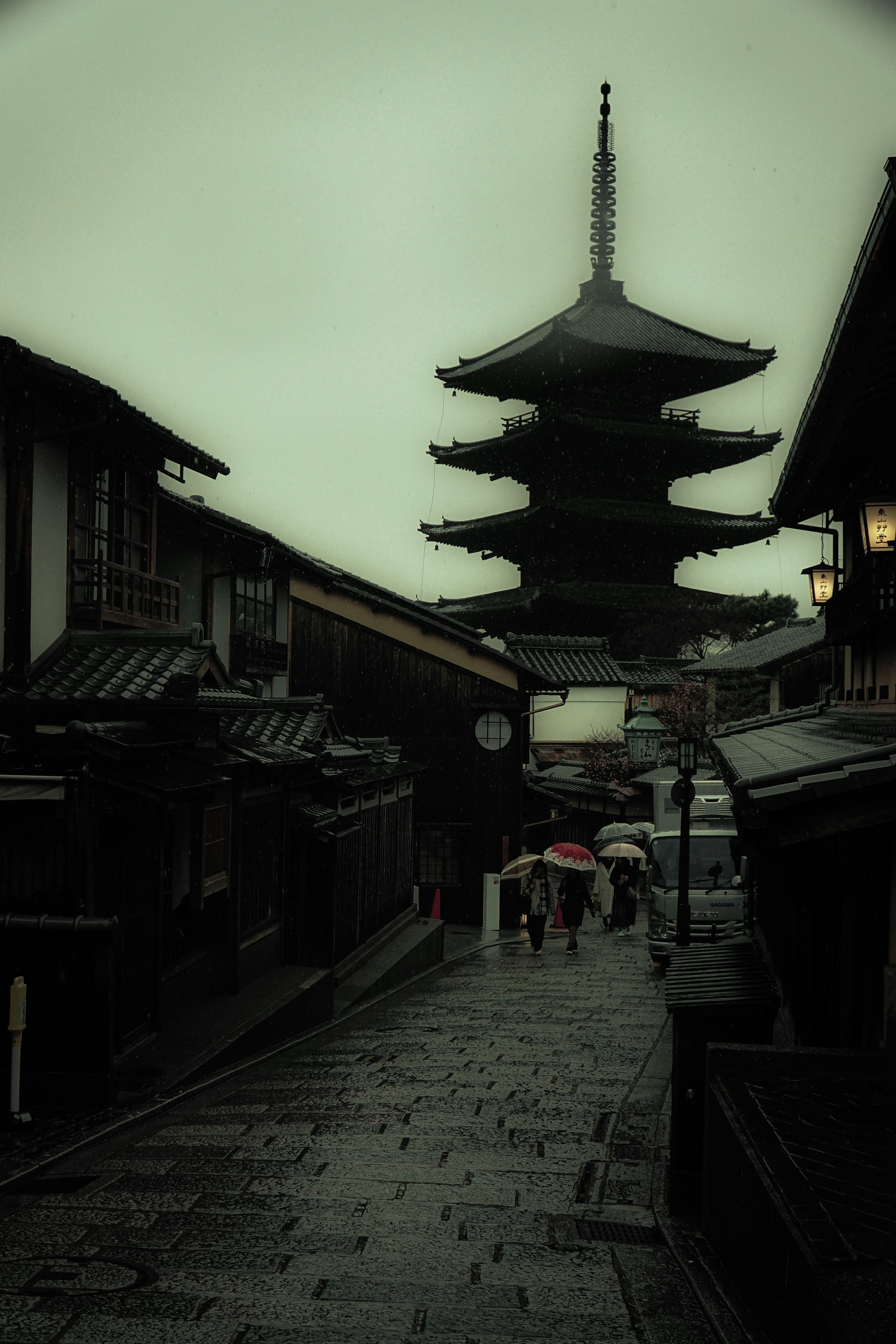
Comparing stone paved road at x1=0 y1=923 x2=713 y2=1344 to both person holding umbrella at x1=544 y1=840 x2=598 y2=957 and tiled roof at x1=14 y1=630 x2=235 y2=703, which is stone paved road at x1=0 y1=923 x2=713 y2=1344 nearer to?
tiled roof at x1=14 y1=630 x2=235 y2=703

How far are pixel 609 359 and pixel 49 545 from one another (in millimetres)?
35836

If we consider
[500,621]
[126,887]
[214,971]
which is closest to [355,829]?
[214,971]

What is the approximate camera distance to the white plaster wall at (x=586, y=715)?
44.0m

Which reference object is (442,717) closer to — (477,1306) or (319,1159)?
(319,1159)

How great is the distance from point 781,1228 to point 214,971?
422 inches

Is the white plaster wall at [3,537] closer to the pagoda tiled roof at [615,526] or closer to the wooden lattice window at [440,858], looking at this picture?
the wooden lattice window at [440,858]

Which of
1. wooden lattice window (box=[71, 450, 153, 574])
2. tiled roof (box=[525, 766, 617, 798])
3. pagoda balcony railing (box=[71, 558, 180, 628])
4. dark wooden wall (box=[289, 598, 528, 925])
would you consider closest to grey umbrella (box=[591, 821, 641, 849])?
dark wooden wall (box=[289, 598, 528, 925])

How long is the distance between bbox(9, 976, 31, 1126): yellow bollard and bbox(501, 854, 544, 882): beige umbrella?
1821 centimetres

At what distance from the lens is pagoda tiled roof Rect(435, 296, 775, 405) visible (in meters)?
46.0

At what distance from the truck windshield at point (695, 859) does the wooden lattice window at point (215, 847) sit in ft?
40.0

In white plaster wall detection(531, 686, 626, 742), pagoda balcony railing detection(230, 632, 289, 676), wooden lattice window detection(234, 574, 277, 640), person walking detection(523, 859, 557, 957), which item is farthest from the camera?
white plaster wall detection(531, 686, 626, 742)

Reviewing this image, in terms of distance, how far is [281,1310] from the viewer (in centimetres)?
558

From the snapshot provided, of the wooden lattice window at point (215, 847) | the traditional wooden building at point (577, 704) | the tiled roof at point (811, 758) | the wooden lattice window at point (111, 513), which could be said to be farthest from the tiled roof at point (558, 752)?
the wooden lattice window at point (215, 847)

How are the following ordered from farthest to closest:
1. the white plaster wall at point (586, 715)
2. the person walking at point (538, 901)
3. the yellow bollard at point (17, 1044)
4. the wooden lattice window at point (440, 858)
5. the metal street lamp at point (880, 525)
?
the white plaster wall at point (586, 715)
the wooden lattice window at point (440, 858)
the person walking at point (538, 901)
the metal street lamp at point (880, 525)
the yellow bollard at point (17, 1044)
